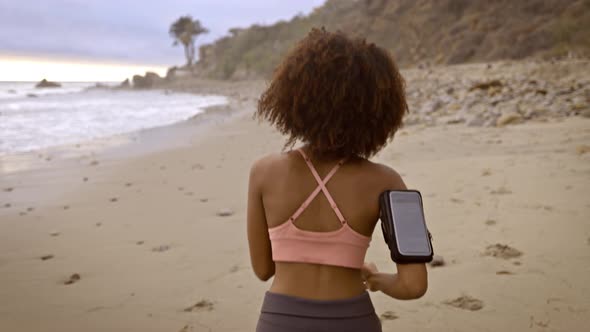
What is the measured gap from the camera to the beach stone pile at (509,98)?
29.8 feet

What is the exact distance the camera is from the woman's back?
1481mm

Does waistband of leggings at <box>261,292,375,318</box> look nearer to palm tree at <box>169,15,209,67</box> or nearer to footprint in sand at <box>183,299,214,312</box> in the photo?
footprint in sand at <box>183,299,214,312</box>

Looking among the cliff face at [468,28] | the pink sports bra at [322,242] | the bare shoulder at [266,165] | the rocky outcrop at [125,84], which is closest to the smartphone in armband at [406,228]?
the pink sports bra at [322,242]

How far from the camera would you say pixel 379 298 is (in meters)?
2.95

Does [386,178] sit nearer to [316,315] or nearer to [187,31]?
[316,315]

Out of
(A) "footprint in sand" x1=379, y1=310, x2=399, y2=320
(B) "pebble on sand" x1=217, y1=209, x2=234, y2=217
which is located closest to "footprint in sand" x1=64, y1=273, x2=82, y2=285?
(B) "pebble on sand" x1=217, y1=209, x2=234, y2=217

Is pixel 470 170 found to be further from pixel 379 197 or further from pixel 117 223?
pixel 379 197

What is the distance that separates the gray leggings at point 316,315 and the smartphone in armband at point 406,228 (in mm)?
236

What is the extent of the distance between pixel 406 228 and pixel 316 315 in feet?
1.22

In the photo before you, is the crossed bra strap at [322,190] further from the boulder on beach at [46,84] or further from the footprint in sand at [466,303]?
the boulder on beach at [46,84]

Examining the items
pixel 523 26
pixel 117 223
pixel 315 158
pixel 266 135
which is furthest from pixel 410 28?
pixel 315 158

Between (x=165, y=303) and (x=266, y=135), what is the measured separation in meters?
8.15

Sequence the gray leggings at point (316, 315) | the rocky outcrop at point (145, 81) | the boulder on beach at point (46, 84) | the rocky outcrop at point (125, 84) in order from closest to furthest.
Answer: the gray leggings at point (316, 315)
the boulder on beach at point (46, 84)
the rocky outcrop at point (145, 81)
the rocky outcrop at point (125, 84)

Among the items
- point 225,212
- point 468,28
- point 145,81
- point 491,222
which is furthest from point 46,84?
point 491,222
